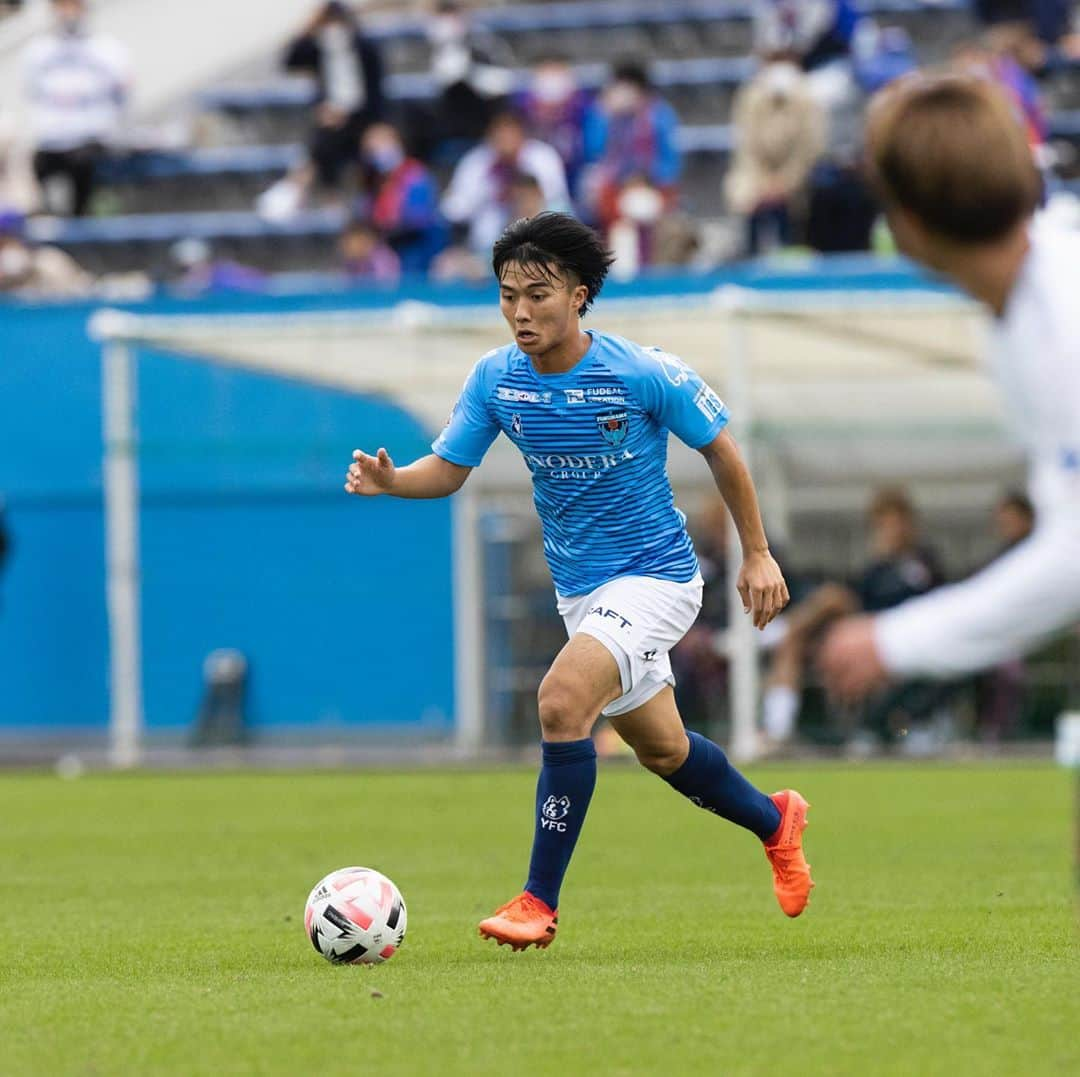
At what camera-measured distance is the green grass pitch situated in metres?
5.87

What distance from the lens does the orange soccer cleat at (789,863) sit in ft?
27.7

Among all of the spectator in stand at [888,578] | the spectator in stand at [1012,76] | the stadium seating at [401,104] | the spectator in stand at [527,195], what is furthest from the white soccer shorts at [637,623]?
the stadium seating at [401,104]

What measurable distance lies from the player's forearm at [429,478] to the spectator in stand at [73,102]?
16.6 meters

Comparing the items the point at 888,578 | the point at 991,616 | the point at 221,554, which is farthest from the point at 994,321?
the point at 221,554

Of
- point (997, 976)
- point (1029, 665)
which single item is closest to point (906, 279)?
point (1029, 665)

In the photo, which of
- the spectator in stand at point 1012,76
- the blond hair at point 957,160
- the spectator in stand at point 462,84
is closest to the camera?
the blond hair at point 957,160

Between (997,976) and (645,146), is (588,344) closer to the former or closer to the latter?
(997,976)

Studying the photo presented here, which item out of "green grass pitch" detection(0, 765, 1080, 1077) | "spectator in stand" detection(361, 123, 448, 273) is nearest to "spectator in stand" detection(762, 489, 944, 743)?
"green grass pitch" detection(0, 765, 1080, 1077)

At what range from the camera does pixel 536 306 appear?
8.02 m

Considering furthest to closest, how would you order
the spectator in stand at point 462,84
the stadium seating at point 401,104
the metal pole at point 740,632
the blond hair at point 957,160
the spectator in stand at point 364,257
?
the stadium seating at point 401,104, the spectator in stand at point 462,84, the spectator in stand at point 364,257, the metal pole at point 740,632, the blond hair at point 957,160

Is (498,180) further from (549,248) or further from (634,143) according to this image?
(549,248)

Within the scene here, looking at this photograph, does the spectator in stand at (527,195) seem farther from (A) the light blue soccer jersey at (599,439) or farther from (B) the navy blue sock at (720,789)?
(B) the navy blue sock at (720,789)

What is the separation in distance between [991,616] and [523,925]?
368cm

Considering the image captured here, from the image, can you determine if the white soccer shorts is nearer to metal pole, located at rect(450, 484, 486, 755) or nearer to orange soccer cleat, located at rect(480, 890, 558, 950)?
orange soccer cleat, located at rect(480, 890, 558, 950)
